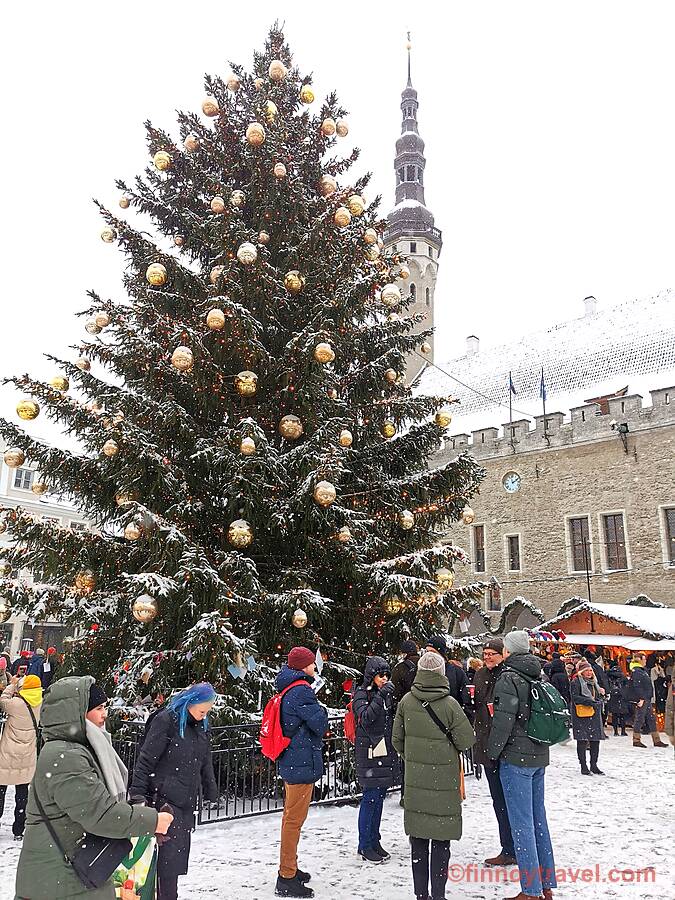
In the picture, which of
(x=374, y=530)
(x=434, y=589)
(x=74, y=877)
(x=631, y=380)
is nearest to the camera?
(x=74, y=877)

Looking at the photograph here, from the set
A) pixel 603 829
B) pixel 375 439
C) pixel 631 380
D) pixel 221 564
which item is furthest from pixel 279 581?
pixel 631 380

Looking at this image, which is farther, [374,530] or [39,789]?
[374,530]

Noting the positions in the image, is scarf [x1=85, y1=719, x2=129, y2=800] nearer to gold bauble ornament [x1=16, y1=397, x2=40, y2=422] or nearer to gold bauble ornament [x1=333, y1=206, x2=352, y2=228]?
gold bauble ornament [x1=16, y1=397, x2=40, y2=422]

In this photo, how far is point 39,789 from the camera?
281 cm

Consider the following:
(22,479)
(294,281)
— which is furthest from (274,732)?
(22,479)

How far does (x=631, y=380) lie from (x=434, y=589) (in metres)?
22.9

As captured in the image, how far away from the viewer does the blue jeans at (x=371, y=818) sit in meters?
5.73

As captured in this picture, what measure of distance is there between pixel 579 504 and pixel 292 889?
2331cm

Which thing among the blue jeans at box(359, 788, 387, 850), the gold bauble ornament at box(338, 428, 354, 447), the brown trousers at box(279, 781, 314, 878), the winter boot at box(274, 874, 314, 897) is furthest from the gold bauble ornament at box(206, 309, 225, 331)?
the winter boot at box(274, 874, 314, 897)

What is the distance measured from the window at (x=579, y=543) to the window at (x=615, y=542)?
2.48 feet

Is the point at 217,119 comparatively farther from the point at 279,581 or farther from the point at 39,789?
the point at 39,789

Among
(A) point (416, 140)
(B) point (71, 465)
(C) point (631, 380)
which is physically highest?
(A) point (416, 140)

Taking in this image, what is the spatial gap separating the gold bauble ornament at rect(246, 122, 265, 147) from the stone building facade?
64.3 feet

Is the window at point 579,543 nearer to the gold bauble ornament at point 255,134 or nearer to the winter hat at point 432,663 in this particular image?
the gold bauble ornament at point 255,134
